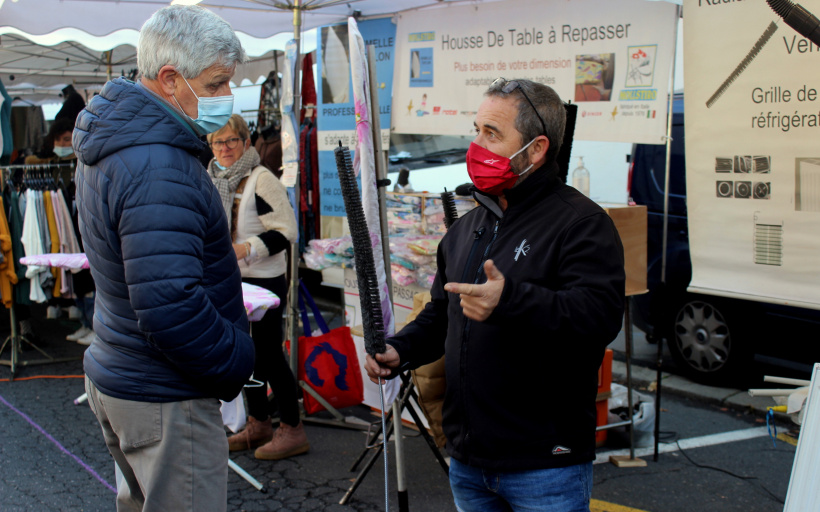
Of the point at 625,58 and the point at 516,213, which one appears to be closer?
the point at 516,213

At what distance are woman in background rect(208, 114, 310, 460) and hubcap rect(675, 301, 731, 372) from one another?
3.42m

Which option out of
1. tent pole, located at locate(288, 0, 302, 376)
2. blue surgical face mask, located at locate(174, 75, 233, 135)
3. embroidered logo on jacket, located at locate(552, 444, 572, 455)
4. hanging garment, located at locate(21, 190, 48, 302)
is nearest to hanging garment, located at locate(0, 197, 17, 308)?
hanging garment, located at locate(21, 190, 48, 302)

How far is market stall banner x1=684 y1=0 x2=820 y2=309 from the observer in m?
3.07

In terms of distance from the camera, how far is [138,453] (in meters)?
1.99

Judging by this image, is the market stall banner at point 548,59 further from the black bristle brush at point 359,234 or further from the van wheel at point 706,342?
the van wheel at point 706,342

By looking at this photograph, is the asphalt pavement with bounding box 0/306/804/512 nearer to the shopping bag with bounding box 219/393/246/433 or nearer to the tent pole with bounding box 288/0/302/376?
the shopping bag with bounding box 219/393/246/433

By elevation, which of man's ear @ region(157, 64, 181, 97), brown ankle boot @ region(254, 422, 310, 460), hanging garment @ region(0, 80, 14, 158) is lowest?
brown ankle boot @ region(254, 422, 310, 460)

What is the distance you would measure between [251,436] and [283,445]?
27 cm

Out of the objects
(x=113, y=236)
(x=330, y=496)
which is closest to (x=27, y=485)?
(x=330, y=496)

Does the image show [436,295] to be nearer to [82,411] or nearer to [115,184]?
[115,184]

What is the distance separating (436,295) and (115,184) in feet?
3.30

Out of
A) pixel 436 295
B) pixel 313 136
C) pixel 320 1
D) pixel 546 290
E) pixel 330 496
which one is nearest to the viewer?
pixel 546 290

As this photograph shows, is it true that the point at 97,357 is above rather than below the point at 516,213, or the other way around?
below

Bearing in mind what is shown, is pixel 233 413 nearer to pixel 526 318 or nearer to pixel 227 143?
pixel 227 143
